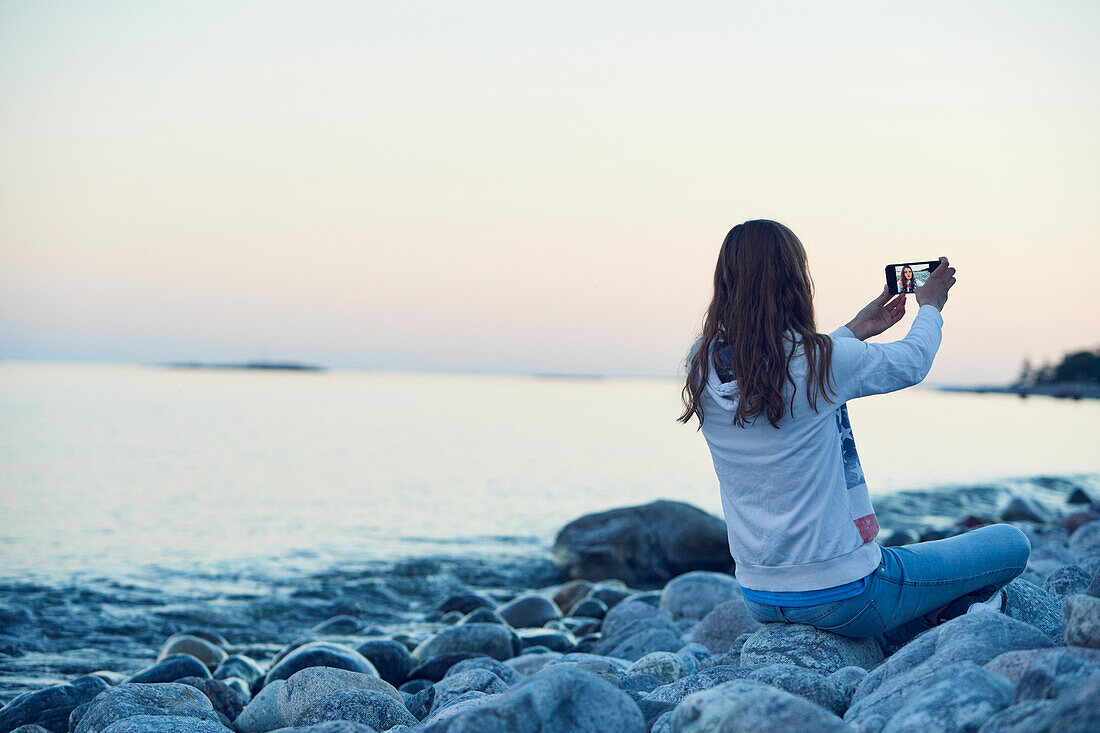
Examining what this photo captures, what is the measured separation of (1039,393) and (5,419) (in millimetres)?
109793

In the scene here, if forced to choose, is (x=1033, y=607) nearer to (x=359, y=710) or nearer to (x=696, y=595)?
(x=359, y=710)

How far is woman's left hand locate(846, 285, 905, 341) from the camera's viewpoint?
4418mm

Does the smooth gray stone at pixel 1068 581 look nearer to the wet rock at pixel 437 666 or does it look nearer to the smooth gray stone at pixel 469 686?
the smooth gray stone at pixel 469 686

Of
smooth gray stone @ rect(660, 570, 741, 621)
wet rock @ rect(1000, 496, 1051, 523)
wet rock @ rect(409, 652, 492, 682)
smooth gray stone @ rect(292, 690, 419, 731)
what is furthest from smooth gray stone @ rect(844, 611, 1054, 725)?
wet rock @ rect(1000, 496, 1051, 523)

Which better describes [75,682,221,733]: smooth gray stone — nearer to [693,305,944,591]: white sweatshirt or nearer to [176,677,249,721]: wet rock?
[176,677,249,721]: wet rock

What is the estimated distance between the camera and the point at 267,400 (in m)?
68.8

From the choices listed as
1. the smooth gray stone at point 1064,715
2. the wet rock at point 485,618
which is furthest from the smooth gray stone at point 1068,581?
the wet rock at point 485,618

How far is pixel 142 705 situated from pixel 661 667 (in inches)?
128

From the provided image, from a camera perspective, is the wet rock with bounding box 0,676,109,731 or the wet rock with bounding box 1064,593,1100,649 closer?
the wet rock with bounding box 1064,593,1100,649

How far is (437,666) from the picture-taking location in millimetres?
7832

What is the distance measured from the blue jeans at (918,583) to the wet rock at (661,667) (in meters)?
1.49

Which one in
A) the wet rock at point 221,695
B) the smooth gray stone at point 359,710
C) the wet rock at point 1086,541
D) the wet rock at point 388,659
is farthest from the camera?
the wet rock at point 1086,541

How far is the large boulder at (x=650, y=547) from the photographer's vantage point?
13188 millimetres

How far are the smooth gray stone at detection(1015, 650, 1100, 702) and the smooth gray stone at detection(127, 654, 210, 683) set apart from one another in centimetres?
650
